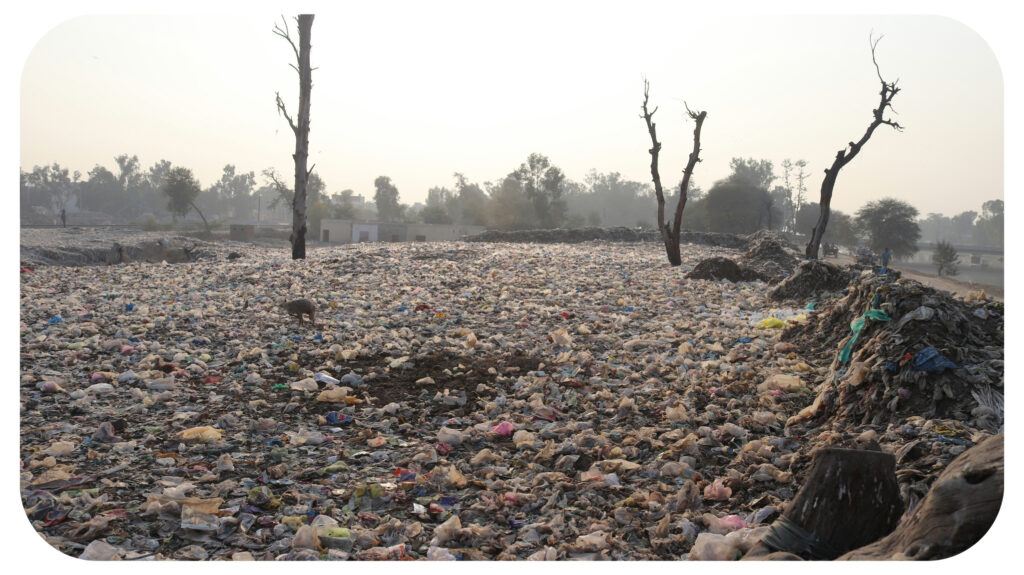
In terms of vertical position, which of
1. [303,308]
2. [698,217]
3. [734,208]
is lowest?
[303,308]

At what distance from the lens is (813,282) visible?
6.87 m

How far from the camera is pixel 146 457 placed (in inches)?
121

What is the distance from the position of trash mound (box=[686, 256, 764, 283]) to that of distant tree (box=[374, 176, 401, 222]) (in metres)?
51.1

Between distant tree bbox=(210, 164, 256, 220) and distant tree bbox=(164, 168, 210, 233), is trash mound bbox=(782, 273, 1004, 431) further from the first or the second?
distant tree bbox=(210, 164, 256, 220)

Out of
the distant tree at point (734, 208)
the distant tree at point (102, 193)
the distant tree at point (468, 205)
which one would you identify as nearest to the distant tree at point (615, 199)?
the distant tree at point (468, 205)

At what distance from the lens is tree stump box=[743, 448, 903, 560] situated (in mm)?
2129

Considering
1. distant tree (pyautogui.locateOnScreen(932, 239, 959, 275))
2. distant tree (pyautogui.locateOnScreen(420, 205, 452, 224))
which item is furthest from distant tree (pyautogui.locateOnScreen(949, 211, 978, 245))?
distant tree (pyautogui.locateOnScreen(420, 205, 452, 224))

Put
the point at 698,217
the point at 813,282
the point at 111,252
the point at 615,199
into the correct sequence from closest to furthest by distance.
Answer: the point at 813,282 → the point at 111,252 → the point at 698,217 → the point at 615,199

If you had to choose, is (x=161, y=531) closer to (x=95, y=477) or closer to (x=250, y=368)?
(x=95, y=477)

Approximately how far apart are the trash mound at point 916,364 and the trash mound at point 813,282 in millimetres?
2194

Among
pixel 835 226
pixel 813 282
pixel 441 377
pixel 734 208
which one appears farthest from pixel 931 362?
pixel 835 226

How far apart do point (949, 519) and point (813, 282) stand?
17.7ft

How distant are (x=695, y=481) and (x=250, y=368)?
332 cm

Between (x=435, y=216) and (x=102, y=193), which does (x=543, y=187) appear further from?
(x=102, y=193)
